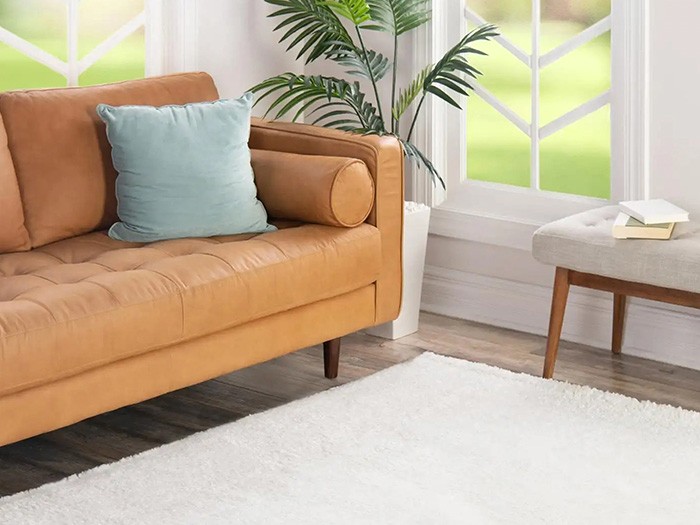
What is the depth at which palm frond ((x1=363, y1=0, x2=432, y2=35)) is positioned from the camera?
424cm

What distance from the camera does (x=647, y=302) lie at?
4.02 metres

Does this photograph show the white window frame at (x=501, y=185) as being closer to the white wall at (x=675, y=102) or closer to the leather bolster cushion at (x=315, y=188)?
the white wall at (x=675, y=102)

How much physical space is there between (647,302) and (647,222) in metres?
0.61

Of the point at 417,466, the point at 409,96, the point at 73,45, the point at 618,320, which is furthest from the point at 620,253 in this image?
the point at 73,45

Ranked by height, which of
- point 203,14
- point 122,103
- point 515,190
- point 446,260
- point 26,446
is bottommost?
point 26,446

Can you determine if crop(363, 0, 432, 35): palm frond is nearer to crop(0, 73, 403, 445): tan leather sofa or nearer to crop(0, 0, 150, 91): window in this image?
crop(0, 73, 403, 445): tan leather sofa

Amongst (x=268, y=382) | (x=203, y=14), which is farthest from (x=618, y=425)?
(x=203, y=14)

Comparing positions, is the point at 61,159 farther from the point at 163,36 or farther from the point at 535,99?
the point at 535,99

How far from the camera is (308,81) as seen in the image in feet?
14.2

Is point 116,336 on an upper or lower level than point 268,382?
upper

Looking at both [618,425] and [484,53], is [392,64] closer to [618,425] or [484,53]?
[484,53]

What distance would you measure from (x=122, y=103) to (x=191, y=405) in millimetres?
967

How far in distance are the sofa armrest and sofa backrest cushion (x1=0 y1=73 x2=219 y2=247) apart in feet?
1.98

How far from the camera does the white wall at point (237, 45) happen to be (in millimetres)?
4473
